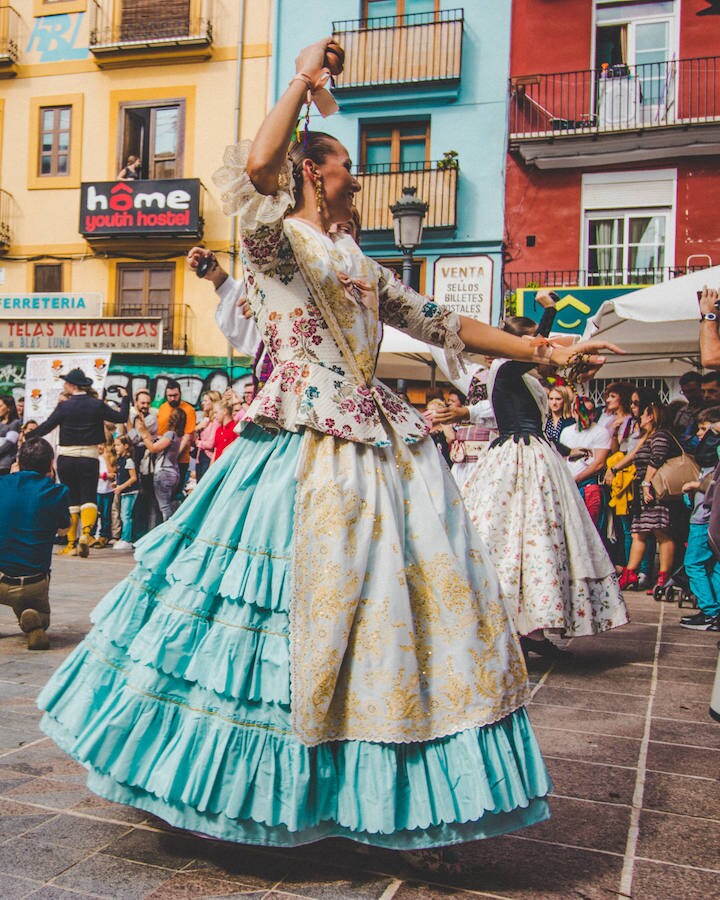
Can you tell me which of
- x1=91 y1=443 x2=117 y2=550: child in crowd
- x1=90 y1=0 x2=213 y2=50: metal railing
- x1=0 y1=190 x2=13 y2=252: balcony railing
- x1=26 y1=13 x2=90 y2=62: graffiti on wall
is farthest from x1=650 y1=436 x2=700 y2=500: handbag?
x1=26 y1=13 x2=90 y2=62: graffiti on wall

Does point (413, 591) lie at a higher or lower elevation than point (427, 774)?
higher

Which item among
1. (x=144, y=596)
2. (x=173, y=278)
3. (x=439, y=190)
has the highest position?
(x=439, y=190)

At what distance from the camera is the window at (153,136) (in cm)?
1902

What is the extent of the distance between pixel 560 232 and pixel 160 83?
900cm

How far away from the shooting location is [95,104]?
19.3m

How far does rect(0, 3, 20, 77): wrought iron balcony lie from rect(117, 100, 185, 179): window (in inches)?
114

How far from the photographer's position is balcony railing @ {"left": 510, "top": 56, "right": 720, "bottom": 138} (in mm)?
15695

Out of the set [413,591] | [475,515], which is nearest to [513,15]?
[475,515]

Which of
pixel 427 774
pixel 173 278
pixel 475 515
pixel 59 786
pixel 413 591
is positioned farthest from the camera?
pixel 173 278

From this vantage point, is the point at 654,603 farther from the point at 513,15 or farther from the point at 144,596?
the point at 513,15

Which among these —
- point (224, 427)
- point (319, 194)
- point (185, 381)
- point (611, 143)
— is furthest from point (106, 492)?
point (611, 143)

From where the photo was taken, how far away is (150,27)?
61.8 feet

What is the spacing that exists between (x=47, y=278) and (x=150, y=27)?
Answer: 18.5 ft

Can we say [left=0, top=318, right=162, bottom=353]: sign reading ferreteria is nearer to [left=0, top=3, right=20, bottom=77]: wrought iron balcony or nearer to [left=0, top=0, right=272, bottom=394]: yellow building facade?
[left=0, top=0, right=272, bottom=394]: yellow building facade
